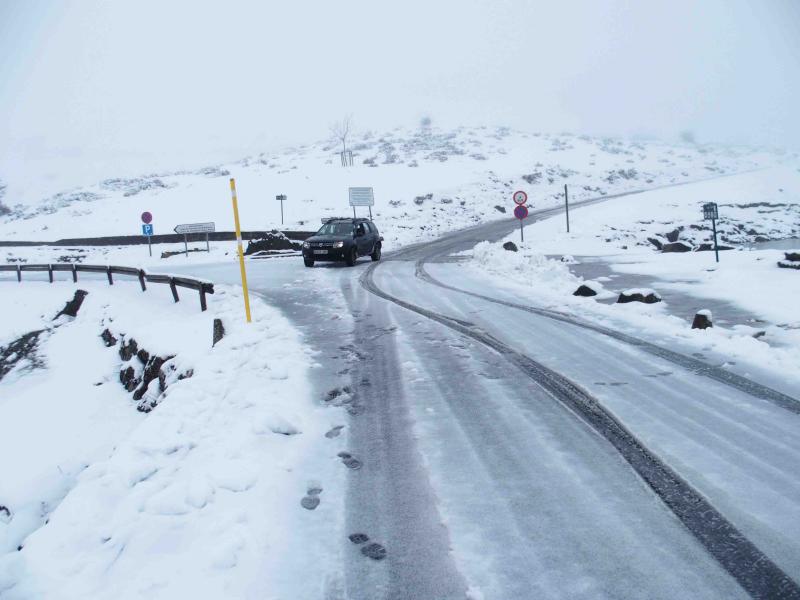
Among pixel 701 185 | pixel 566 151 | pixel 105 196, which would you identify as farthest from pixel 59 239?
pixel 566 151

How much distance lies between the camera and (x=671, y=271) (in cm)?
1466

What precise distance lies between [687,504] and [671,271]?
13.0 metres

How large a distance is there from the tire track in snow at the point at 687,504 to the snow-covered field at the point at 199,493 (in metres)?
2.09

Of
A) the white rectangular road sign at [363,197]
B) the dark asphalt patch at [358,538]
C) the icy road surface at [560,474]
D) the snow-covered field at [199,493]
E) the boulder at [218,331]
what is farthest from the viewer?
the white rectangular road sign at [363,197]

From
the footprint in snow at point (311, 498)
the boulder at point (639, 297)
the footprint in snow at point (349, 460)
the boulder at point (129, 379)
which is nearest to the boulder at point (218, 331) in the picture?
the boulder at point (129, 379)

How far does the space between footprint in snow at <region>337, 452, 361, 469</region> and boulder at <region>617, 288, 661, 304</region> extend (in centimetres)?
768

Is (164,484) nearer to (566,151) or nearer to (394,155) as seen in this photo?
(394,155)

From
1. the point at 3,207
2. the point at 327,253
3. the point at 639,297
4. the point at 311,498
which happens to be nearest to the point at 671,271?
the point at 639,297

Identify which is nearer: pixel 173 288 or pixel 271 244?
pixel 173 288

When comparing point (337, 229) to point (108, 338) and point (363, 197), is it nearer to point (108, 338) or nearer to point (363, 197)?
point (108, 338)

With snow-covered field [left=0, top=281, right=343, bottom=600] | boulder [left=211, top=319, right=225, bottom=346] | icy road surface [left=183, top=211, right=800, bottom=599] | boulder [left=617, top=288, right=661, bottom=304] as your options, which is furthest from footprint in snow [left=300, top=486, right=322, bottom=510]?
boulder [left=617, top=288, right=661, bottom=304]

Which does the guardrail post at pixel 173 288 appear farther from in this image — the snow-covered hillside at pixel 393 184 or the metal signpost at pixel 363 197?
the metal signpost at pixel 363 197

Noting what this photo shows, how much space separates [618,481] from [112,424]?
10.1 m

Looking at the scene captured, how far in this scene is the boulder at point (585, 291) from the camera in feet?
36.4
